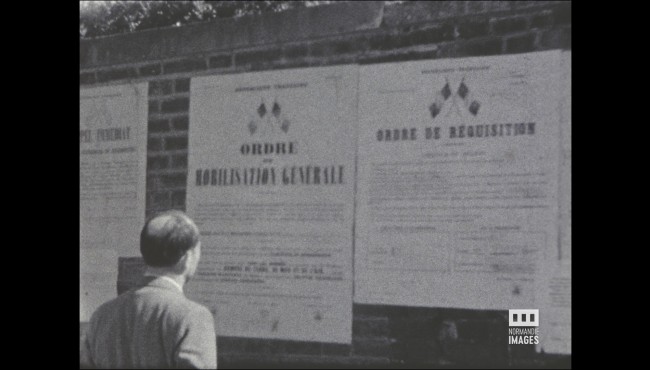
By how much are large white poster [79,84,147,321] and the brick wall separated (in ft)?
0.23

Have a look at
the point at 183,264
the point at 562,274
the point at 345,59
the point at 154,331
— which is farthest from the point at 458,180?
the point at 154,331

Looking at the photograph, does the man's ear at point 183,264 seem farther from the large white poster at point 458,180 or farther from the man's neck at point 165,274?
the large white poster at point 458,180

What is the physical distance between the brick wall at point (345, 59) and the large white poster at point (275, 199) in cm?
7

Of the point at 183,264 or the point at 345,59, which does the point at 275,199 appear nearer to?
Answer: the point at 345,59

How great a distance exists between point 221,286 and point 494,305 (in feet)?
4.22

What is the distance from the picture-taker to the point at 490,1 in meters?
3.73

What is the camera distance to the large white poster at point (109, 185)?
4.44 metres

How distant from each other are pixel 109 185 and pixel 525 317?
214 cm

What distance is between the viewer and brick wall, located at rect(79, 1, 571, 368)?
366 cm

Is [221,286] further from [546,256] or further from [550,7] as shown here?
[550,7]

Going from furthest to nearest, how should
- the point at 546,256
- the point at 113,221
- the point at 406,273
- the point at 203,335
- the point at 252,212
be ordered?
1. the point at 113,221
2. the point at 252,212
3. the point at 406,273
4. the point at 546,256
5. the point at 203,335

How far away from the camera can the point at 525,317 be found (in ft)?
11.7

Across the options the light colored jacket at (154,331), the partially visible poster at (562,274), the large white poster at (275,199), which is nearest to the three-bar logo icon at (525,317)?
the partially visible poster at (562,274)
